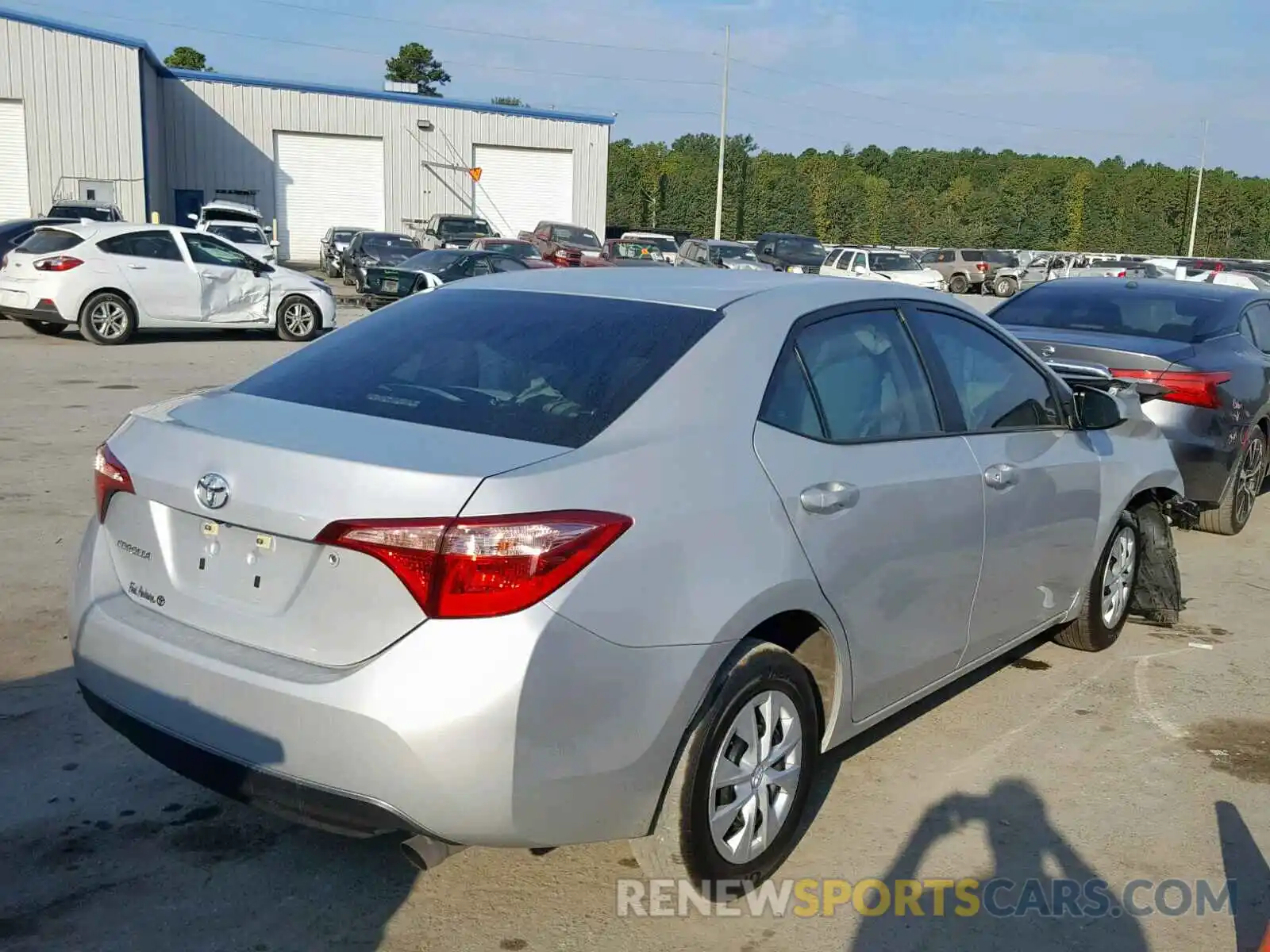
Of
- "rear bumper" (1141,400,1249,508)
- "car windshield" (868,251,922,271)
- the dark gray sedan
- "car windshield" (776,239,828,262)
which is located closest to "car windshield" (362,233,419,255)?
"car windshield" (776,239,828,262)

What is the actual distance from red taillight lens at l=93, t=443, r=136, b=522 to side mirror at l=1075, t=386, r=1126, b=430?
3642mm

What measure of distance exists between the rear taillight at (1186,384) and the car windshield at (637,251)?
85.9ft

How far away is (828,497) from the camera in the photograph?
3.46 m

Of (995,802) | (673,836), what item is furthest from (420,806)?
(995,802)

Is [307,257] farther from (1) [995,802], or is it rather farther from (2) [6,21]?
(1) [995,802]

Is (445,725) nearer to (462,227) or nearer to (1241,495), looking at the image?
(1241,495)

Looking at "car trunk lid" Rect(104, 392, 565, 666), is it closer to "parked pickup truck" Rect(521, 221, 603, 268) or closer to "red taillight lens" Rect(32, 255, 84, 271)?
"red taillight lens" Rect(32, 255, 84, 271)

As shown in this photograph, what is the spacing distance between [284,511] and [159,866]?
1.30 metres

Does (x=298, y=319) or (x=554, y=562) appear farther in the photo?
(x=298, y=319)

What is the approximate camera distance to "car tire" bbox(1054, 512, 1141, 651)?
537 cm

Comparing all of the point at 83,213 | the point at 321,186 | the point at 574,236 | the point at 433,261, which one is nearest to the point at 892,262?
the point at 574,236

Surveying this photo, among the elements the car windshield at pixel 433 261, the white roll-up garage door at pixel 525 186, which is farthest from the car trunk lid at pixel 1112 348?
the white roll-up garage door at pixel 525 186

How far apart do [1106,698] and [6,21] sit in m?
37.9

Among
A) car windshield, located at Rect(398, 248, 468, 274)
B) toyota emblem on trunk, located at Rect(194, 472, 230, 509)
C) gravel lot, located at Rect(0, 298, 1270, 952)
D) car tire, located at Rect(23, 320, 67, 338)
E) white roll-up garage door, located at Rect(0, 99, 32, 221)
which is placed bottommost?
gravel lot, located at Rect(0, 298, 1270, 952)
